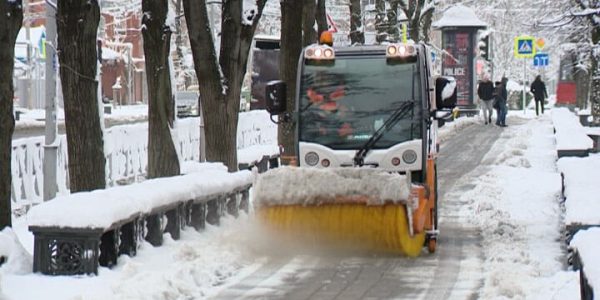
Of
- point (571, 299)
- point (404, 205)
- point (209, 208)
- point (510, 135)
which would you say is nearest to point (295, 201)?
point (404, 205)

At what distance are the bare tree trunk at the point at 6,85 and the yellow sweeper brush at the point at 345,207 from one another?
3075mm

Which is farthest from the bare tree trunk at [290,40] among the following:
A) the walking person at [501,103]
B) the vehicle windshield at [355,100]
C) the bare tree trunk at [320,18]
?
the walking person at [501,103]

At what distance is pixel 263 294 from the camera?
37.3ft

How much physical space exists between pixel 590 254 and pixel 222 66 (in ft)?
38.6

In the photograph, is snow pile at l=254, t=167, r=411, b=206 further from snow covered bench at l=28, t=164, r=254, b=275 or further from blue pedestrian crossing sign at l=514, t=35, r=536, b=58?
blue pedestrian crossing sign at l=514, t=35, r=536, b=58

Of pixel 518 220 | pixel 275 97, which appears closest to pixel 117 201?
pixel 275 97

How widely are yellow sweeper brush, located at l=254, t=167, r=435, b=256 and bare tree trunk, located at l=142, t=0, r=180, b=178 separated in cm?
444

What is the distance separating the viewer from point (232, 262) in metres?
13.1

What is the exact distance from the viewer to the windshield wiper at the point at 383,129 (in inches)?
585

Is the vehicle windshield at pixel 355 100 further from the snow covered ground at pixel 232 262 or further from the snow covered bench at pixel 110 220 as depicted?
the snow covered bench at pixel 110 220

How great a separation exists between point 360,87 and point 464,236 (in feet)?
8.42

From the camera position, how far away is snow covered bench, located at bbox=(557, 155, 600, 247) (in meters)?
12.6

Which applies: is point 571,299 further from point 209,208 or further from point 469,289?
point 209,208

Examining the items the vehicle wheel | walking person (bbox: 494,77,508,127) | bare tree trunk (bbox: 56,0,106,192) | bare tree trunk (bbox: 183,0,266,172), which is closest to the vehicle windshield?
the vehicle wheel
